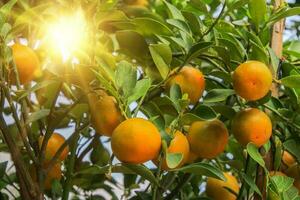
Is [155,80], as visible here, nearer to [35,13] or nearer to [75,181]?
[35,13]

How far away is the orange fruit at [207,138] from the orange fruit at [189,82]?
0.13 feet

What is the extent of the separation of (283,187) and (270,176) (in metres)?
0.04

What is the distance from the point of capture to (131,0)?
3.55ft

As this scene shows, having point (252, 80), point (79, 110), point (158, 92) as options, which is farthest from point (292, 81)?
point (79, 110)

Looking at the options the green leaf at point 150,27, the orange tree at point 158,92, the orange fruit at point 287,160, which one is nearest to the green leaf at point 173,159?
the orange tree at point 158,92

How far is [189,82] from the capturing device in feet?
2.34

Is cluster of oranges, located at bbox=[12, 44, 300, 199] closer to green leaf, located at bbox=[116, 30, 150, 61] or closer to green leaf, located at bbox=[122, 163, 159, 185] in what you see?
green leaf, located at bbox=[122, 163, 159, 185]

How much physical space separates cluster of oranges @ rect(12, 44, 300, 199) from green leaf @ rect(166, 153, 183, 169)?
0.02m

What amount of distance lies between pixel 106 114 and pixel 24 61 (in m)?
0.16

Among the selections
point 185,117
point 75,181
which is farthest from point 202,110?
point 75,181

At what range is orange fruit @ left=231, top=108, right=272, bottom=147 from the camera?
685 mm

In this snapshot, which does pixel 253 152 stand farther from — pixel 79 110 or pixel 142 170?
pixel 79 110

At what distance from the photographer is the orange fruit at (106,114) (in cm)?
65

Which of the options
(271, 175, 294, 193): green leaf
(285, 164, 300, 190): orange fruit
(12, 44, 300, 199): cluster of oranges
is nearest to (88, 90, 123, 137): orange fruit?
(12, 44, 300, 199): cluster of oranges
